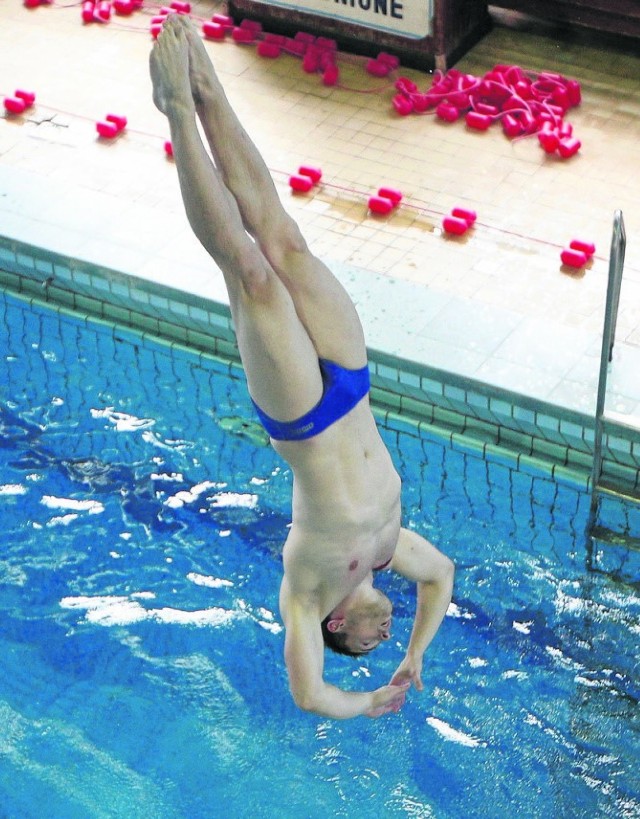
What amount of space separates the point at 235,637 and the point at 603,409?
67.0 inches

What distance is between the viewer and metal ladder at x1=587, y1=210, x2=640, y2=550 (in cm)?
509

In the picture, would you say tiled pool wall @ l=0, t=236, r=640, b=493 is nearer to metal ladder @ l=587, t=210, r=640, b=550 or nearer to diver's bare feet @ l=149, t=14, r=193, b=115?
metal ladder @ l=587, t=210, r=640, b=550

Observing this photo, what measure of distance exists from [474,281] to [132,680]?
2.53m

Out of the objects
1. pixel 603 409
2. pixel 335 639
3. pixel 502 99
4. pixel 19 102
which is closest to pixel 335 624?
pixel 335 639

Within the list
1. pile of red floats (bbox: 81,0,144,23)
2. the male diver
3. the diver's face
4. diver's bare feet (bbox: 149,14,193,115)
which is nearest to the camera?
diver's bare feet (bbox: 149,14,193,115)

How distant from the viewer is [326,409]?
3.74 metres

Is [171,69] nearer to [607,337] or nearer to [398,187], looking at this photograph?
[607,337]

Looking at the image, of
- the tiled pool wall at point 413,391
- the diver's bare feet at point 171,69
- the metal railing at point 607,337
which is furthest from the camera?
the tiled pool wall at point 413,391

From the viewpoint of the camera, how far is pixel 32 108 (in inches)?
328

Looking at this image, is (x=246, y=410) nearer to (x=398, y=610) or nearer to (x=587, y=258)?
(x=398, y=610)

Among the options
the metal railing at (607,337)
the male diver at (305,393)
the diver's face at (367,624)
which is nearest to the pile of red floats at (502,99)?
the metal railing at (607,337)

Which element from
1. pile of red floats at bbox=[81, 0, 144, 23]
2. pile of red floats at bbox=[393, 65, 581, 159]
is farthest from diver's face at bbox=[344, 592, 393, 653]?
pile of red floats at bbox=[81, 0, 144, 23]

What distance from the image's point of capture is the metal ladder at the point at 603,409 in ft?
16.7

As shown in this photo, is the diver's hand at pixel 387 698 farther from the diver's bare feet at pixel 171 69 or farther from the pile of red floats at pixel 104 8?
the pile of red floats at pixel 104 8
